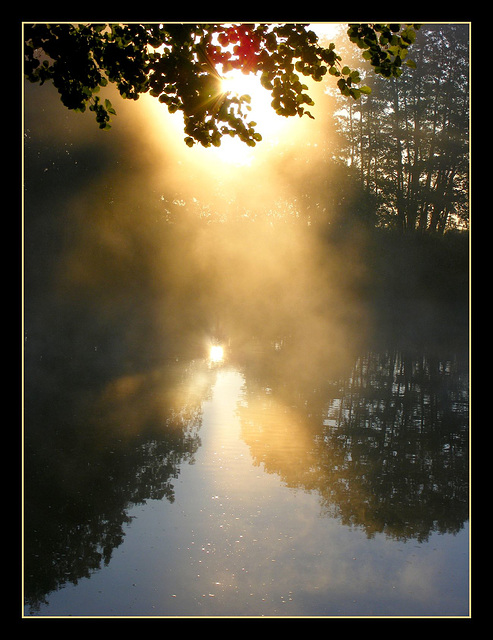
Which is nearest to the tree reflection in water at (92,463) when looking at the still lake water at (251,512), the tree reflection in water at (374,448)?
the still lake water at (251,512)

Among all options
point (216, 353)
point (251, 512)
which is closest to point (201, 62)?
point (251, 512)

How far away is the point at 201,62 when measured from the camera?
21.6 feet

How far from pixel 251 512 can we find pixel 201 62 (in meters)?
5.16

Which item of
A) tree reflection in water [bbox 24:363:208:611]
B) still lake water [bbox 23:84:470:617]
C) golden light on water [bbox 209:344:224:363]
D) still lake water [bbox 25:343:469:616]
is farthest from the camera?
golden light on water [bbox 209:344:224:363]

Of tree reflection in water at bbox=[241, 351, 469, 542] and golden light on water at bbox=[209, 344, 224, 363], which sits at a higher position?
golden light on water at bbox=[209, 344, 224, 363]

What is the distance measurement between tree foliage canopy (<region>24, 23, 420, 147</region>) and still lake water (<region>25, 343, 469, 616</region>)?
4.36 meters

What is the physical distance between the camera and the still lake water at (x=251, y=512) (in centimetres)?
508

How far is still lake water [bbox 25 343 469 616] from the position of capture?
5.08 m

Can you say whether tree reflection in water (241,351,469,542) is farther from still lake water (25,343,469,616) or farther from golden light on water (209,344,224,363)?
golden light on water (209,344,224,363)

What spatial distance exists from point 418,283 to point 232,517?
2714 centimetres

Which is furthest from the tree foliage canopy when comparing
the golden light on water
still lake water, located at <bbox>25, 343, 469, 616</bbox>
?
the golden light on water

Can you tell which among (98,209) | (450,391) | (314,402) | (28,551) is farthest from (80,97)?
(98,209)
